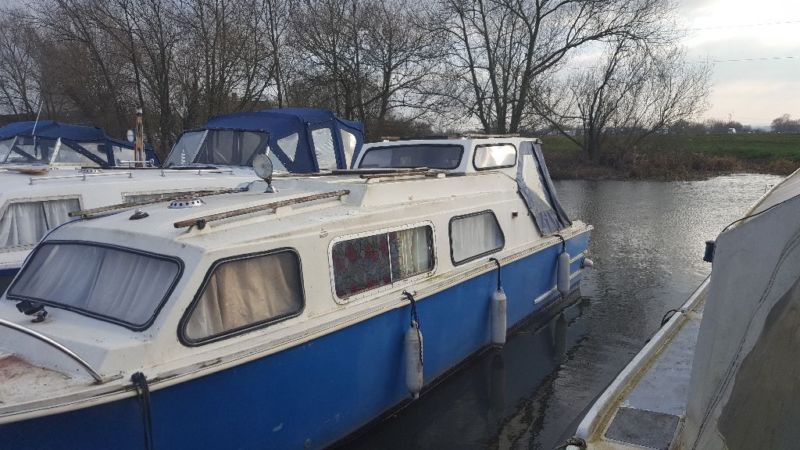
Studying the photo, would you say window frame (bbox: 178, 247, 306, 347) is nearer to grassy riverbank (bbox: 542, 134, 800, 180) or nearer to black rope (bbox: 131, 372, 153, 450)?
black rope (bbox: 131, 372, 153, 450)

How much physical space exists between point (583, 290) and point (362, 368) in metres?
6.38

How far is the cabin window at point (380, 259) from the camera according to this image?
4.88 metres

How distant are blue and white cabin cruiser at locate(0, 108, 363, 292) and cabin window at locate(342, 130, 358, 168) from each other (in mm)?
22

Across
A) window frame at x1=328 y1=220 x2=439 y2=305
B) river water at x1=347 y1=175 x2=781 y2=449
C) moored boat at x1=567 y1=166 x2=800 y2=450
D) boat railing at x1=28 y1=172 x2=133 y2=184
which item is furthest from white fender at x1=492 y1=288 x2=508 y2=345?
boat railing at x1=28 y1=172 x2=133 y2=184

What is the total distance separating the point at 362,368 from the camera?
15.9 feet

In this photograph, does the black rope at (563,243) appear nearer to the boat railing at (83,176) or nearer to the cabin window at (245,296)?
the cabin window at (245,296)

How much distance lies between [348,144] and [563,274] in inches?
236

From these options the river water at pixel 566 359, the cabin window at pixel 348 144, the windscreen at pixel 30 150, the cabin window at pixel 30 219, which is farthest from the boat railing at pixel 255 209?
the windscreen at pixel 30 150

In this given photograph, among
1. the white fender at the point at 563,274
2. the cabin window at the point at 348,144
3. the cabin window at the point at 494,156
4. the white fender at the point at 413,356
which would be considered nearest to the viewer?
the white fender at the point at 413,356

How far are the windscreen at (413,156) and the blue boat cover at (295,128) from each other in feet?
9.00

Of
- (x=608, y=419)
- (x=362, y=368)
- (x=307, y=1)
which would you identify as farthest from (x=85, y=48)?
(x=608, y=419)

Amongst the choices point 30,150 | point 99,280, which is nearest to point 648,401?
point 99,280

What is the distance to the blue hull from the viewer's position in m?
3.29

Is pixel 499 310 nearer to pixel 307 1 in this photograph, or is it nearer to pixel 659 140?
pixel 307 1
